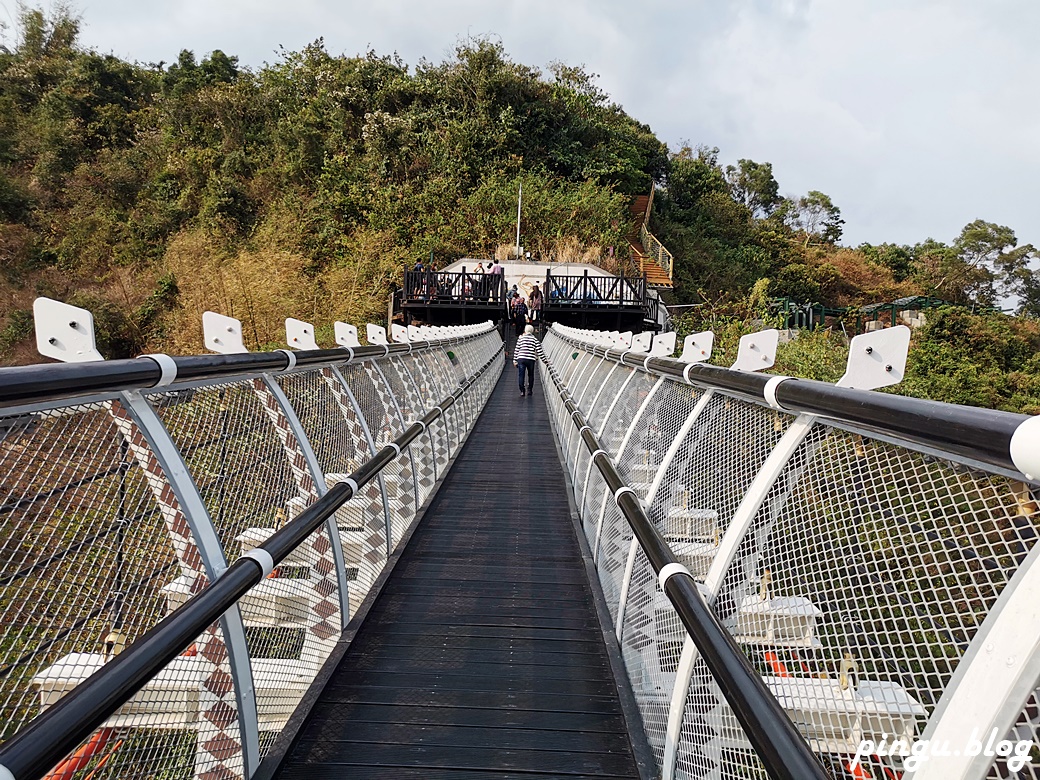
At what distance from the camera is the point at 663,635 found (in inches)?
92.7

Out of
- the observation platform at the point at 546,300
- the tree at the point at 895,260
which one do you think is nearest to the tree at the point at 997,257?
the tree at the point at 895,260

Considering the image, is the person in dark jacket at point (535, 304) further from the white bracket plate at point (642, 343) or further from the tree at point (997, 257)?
the tree at point (997, 257)

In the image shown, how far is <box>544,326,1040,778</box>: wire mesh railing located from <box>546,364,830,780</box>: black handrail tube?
0.09 ft

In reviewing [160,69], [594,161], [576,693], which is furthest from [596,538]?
[160,69]

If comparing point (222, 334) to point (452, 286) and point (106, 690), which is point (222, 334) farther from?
point (452, 286)

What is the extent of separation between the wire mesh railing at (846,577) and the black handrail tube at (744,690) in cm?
3

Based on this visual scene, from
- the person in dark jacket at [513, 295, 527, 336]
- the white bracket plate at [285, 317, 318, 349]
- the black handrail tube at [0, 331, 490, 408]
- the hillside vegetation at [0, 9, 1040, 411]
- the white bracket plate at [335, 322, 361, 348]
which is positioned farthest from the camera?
the hillside vegetation at [0, 9, 1040, 411]

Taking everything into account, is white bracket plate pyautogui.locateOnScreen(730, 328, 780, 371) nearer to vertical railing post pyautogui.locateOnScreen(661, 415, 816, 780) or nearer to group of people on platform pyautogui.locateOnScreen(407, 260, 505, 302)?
vertical railing post pyautogui.locateOnScreen(661, 415, 816, 780)

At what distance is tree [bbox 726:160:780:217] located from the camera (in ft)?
229

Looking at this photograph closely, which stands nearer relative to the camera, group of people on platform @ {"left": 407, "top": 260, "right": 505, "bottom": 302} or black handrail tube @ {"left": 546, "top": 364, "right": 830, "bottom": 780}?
black handrail tube @ {"left": 546, "top": 364, "right": 830, "bottom": 780}

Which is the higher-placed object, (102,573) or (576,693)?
(102,573)

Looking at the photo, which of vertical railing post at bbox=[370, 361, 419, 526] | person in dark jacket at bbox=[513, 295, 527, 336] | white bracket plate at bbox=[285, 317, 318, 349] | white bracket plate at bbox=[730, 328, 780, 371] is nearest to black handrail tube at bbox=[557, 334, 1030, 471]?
white bracket plate at bbox=[730, 328, 780, 371]

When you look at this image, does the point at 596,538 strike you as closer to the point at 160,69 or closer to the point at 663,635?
the point at 663,635

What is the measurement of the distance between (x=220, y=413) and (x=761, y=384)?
1.87 metres
